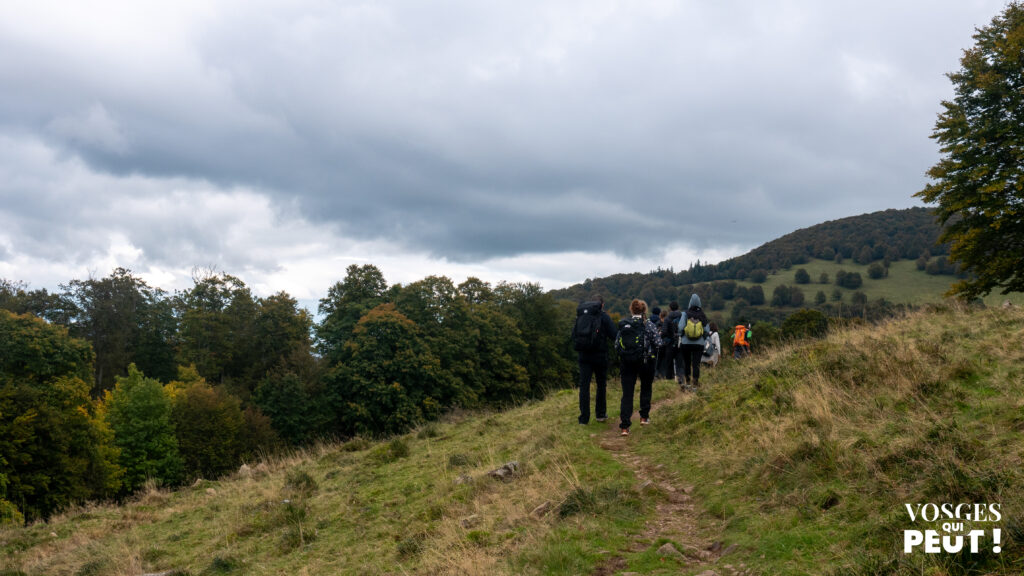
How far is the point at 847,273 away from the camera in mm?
108375

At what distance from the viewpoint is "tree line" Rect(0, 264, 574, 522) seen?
32.5 m

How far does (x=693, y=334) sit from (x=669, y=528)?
761 centimetres

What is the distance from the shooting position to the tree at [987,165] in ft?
67.6

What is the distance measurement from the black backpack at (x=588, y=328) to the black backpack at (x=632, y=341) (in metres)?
0.44

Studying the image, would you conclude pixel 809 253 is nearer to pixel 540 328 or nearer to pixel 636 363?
pixel 540 328

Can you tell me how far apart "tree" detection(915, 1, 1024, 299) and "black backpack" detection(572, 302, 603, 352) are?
19655 millimetres

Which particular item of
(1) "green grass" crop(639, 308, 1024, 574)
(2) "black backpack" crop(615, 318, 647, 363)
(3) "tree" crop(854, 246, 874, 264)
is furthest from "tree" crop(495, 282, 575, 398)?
(3) "tree" crop(854, 246, 874, 264)

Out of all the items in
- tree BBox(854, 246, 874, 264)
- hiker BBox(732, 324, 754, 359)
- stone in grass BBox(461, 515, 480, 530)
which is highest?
tree BBox(854, 246, 874, 264)

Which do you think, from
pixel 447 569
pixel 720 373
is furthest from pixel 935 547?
pixel 720 373

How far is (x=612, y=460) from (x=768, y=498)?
123 inches

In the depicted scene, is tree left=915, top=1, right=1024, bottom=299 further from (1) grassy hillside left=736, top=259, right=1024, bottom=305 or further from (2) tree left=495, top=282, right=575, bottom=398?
(1) grassy hillside left=736, top=259, right=1024, bottom=305

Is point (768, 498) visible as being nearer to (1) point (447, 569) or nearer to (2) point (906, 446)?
(2) point (906, 446)

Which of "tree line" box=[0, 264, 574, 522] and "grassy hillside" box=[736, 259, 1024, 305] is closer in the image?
"tree line" box=[0, 264, 574, 522]

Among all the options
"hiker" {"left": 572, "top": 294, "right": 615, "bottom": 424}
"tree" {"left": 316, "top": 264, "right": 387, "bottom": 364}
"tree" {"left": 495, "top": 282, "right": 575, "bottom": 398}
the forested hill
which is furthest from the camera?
the forested hill
